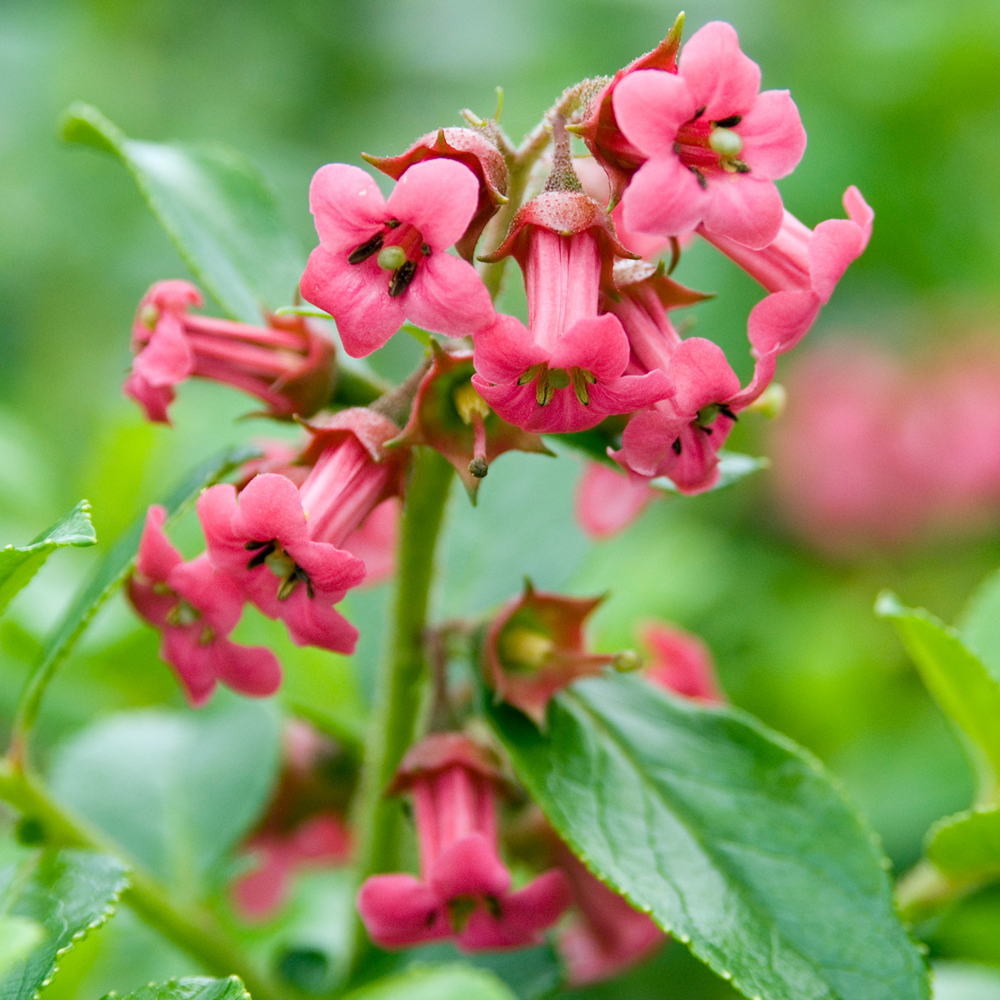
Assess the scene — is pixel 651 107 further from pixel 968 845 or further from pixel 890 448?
pixel 890 448

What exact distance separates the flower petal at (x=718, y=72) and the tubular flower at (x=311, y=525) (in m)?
0.46

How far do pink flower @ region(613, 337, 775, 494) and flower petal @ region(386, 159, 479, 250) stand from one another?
0.78 feet

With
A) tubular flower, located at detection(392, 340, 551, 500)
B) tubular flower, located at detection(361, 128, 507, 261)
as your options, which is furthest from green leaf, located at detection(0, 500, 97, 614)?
tubular flower, located at detection(361, 128, 507, 261)

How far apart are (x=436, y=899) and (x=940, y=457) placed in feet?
Result: 9.58

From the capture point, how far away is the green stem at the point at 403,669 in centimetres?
136

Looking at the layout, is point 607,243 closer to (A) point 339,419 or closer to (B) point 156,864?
(A) point 339,419

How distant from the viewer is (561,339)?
1050mm

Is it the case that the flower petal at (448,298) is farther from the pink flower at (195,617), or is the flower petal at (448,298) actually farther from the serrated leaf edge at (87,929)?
the serrated leaf edge at (87,929)

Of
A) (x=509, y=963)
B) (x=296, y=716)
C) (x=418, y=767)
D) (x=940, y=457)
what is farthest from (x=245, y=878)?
(x=940, y=457)

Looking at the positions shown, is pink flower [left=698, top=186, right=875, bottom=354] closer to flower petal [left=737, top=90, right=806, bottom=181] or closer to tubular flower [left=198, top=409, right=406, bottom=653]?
flower petal [left=737, top=90, right=806, bottom=181]

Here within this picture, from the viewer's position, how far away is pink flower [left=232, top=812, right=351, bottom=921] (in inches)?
82.8

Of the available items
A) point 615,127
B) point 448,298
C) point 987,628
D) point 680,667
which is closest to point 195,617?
point 448,298

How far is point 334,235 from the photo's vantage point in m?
1.11

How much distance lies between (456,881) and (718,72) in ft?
2.86
